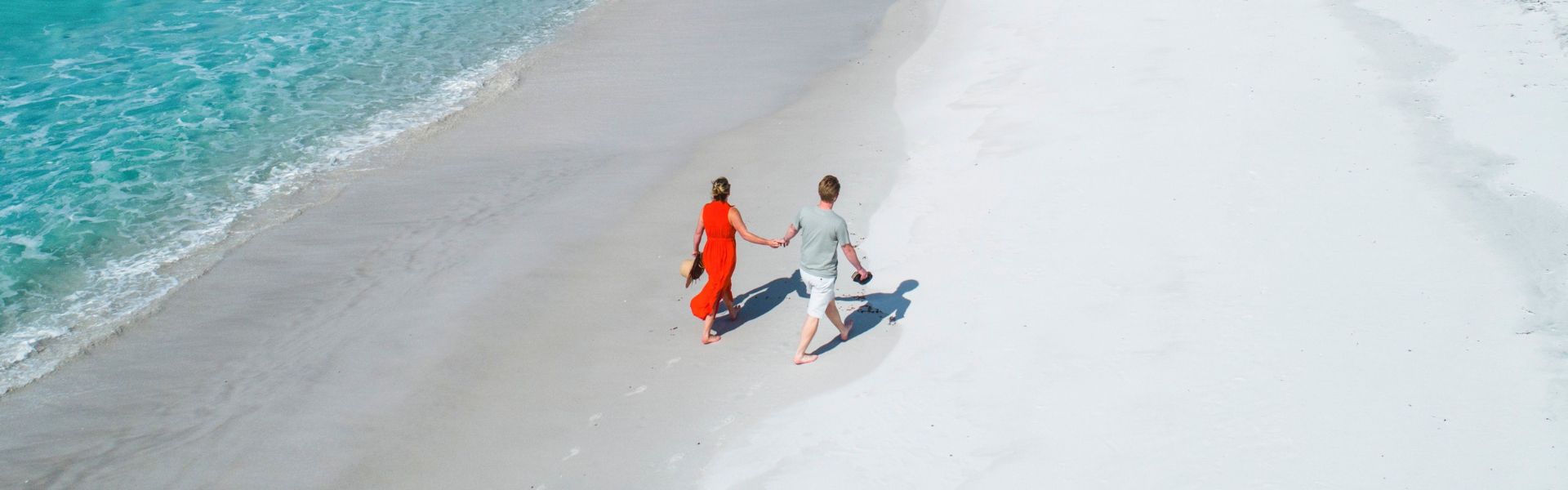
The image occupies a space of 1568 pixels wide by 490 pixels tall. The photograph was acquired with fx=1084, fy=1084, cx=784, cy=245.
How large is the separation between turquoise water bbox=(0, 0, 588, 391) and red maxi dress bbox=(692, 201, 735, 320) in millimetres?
5276

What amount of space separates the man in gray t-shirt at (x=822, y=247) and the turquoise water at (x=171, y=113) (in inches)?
244

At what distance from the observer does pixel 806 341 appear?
7809mm

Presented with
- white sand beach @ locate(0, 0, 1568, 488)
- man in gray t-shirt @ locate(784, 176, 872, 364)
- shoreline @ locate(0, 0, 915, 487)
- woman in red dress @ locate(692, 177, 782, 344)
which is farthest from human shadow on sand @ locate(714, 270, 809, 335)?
man in gray t-shirt @ locate(784, 176, 872, 364)

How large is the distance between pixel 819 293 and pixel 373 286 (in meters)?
4.52

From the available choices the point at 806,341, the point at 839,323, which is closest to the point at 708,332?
the point at 806,341

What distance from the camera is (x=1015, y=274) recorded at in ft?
29.1

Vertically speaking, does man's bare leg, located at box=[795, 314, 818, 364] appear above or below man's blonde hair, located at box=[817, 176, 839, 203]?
below

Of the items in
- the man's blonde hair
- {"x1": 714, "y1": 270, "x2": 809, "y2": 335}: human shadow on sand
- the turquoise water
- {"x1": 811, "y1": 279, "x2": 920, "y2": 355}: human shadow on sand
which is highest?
the man's blonde hair

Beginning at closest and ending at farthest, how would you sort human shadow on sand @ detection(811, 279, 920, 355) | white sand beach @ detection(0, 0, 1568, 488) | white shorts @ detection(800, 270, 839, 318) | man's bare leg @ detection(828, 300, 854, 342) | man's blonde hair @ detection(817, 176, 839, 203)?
white sand beach @ detection(0, 0, 1568, 488) < man's blonde hair @ detection(817, 176, 839, 203) < white shorts @ detection(800, 270, 839, 318) < man's bare leg @ detection(828, 300, 854, 342) < human shadow on sand @ detection(811, 279, 920, 355)

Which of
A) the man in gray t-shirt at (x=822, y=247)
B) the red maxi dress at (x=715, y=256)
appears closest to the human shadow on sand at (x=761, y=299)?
the red maxi dress at (x=715, y=256)

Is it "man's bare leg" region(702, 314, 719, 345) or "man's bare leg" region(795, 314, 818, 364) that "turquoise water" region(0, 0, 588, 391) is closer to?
"man's bare leg" region(702, 314, 719, 345)

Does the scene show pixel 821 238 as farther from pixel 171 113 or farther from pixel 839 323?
pixel 171 113

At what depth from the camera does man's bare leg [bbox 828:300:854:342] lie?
25.8 feet

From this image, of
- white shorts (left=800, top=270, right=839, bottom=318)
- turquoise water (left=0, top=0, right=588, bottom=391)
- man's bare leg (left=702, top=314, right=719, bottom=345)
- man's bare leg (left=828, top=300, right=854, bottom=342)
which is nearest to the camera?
white shorts (left=800, top=270, right=839, bottom=318)
